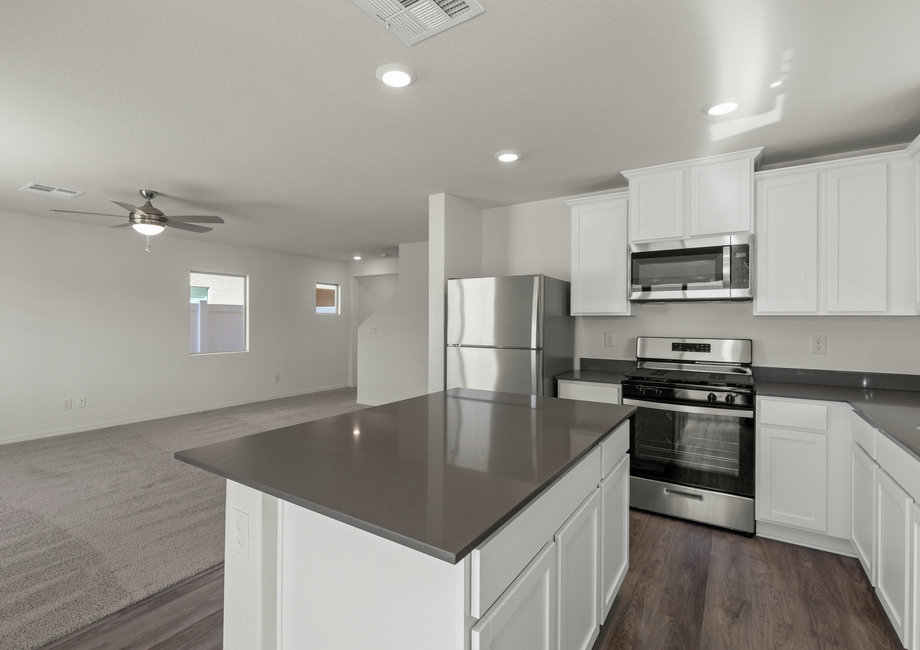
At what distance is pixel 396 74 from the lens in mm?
2010

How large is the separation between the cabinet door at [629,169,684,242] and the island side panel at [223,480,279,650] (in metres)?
2.82

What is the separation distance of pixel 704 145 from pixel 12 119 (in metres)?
3.92

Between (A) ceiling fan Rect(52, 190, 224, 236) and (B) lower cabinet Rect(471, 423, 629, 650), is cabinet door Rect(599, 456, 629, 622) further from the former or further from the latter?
(A) ceiling fan Rect(52, 190, 224, 236)

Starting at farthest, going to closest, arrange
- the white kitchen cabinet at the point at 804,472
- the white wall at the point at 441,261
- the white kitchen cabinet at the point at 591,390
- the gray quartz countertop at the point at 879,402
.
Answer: the white wall at the point at 441,261 < the white kitchen cabinet at the point at 591,390 < the white kitchen cabinet at the point at 804,472 < the gray quartz countertop at the point at 879,402

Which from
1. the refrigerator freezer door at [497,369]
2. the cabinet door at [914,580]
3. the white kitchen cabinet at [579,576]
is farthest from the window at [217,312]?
the cabinet door at [914,580]

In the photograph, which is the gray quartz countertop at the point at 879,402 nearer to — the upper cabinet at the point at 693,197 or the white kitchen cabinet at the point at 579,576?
the upper cabinet at the point at 693,197

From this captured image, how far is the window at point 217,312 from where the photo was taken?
640 centimetres

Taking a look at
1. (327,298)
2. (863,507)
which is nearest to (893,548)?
(863,507)

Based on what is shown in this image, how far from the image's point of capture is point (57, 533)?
9.20ft

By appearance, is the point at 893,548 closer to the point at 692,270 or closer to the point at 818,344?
the point at 818,344

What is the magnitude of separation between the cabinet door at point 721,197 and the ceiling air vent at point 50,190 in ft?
16.0

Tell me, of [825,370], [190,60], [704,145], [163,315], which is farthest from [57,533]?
[825,370]

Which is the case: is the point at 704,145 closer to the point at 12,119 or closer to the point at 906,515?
the point at 906,515

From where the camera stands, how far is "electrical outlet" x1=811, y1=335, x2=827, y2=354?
3.03m
